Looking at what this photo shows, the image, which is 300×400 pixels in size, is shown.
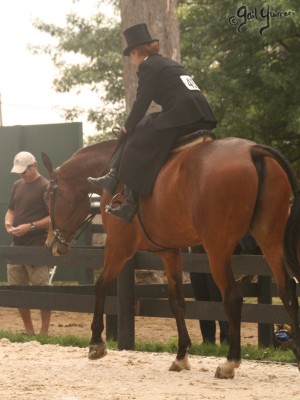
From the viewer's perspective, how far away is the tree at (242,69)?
18141 millimetres

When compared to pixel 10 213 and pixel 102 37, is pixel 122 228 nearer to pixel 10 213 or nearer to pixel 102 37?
pixel 10 213

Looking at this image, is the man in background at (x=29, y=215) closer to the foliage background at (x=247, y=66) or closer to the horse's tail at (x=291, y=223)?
the horse's tail at (x=291, y=223)

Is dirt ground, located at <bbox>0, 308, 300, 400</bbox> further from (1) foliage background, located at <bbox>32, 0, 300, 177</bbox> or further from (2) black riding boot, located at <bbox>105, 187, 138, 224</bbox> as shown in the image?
(1) foliage background, located at <bbox>32, 0, 300, 177</bbox>

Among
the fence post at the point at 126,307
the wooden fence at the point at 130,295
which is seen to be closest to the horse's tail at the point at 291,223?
the wooden fence at the point at 130,295

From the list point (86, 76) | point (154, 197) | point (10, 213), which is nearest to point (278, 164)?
point (154, 197)

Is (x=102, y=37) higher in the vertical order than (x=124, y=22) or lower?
higher

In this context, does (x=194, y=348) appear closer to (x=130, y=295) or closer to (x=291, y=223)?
(x=130, y=295)

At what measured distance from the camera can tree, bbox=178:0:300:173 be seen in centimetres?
1814

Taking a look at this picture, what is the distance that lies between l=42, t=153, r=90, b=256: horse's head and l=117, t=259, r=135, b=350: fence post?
678mm

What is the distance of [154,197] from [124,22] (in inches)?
217

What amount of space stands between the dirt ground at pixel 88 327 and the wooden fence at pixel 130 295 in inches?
74.2

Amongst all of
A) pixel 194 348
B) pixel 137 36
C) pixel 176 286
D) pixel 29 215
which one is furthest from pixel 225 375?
pixel 29 215

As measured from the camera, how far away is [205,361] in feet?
29.5

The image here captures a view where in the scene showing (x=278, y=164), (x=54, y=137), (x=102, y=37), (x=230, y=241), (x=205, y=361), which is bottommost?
(x=205, y=361)
